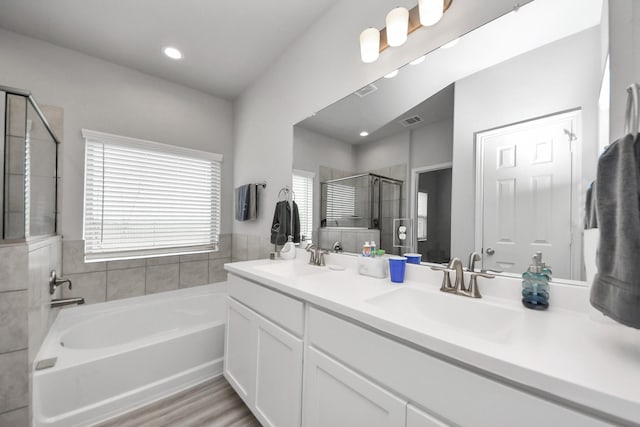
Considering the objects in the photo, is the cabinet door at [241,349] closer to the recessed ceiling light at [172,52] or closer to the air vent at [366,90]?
the air vent at [366,90]

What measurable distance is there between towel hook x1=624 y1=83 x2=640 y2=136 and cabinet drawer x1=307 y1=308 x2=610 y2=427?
2.06 feet

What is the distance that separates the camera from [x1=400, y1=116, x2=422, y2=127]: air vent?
1.25 m

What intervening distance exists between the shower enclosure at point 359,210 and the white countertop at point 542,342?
383 millimetres

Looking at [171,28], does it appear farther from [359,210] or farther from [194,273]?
[194,273]

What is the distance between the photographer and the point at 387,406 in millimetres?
715

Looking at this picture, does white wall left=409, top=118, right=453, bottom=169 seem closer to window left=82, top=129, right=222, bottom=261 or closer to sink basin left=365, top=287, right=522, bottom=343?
sink basin left=365, top=287, right=522, bottom=343

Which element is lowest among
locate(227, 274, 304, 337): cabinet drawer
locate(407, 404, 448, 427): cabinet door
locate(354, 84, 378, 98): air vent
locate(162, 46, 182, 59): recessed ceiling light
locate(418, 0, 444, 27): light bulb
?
locate(407, 404, 448, 427): cabinet door

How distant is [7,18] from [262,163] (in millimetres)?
1979

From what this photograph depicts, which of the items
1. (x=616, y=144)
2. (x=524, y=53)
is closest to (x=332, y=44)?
(x=524, y=53)

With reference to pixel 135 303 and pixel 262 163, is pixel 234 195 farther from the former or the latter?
pixel 135 303

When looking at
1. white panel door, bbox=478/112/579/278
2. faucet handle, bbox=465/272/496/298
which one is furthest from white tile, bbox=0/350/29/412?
white panel door, bbox=478/112/579/278

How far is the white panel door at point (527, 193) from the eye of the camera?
85 cm

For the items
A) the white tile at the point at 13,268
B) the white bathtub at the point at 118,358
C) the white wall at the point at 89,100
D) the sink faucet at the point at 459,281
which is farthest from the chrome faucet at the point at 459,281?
the white wall at the point at 89,100

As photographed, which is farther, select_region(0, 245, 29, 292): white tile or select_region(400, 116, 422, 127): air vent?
select_region(400, 116, 422, 127): air vent
